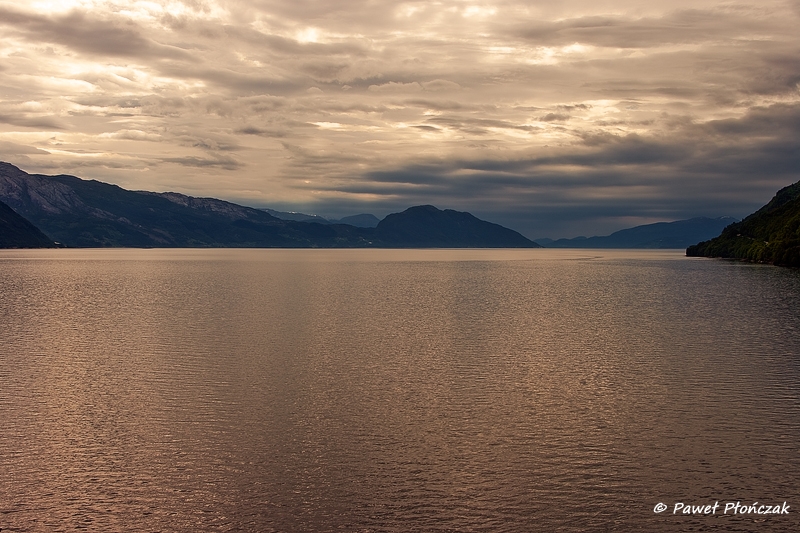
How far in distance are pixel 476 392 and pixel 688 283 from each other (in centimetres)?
11076

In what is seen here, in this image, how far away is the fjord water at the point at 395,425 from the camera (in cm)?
2458

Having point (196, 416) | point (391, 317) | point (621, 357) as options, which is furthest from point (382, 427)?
point (391, 317)

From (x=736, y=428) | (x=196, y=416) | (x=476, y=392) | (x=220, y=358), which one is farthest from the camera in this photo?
(x=220, y=358)

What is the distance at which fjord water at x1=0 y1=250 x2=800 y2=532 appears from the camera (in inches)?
968

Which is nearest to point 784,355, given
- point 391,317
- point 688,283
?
point 391,317

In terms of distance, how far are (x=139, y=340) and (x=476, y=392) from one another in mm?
34650

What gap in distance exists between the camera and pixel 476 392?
4184cm

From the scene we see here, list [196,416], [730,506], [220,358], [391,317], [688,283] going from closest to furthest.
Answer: [730,506], [196,416], [220,358], [391,317], [688,283]

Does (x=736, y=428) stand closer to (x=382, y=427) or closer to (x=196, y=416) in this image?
(x=382, y=427)

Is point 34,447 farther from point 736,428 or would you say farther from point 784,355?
point 784,355

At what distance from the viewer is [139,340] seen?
63000 millimetres

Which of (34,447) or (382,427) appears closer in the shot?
(34,447)

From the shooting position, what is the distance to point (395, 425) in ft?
114

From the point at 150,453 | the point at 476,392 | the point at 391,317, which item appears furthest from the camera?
the point at 391,317
